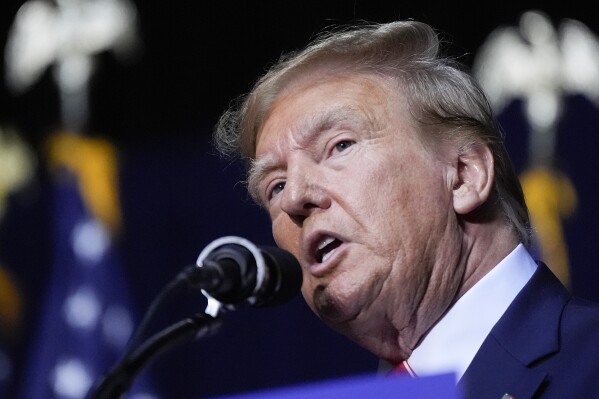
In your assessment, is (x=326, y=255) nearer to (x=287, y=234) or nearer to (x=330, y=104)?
(x=287, y=234)

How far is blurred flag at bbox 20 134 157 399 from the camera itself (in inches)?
132

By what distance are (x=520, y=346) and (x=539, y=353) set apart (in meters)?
0.03

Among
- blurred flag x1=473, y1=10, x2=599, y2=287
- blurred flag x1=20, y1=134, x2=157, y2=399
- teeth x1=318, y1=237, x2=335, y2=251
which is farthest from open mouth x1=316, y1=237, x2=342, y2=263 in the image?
blurred flag x1=20, y1=134, x2=157, y2=399

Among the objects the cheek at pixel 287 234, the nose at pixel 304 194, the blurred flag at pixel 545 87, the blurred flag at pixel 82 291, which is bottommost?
the blurred flag at pixel 82 291

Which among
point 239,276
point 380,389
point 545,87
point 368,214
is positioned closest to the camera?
point 380,389

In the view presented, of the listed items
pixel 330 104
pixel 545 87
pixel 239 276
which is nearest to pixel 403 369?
pixel 330 104

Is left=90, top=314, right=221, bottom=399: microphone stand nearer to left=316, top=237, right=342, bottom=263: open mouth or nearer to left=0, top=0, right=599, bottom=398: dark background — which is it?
left=316, top=237, right=342, bottom=263: open mouth

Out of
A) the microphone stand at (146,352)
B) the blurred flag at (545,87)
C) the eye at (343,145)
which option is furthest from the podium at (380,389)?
the blurred flag at (545,87)

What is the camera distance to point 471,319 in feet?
6.21

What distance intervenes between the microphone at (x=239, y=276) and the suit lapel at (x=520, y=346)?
439 mm

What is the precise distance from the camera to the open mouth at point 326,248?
74.6 inches

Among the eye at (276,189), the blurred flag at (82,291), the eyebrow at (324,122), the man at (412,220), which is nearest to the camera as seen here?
the man at (412,220)

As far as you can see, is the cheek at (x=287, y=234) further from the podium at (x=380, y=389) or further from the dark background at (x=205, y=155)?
the dark background at (x=205, y=155)

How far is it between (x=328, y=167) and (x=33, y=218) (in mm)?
1814
